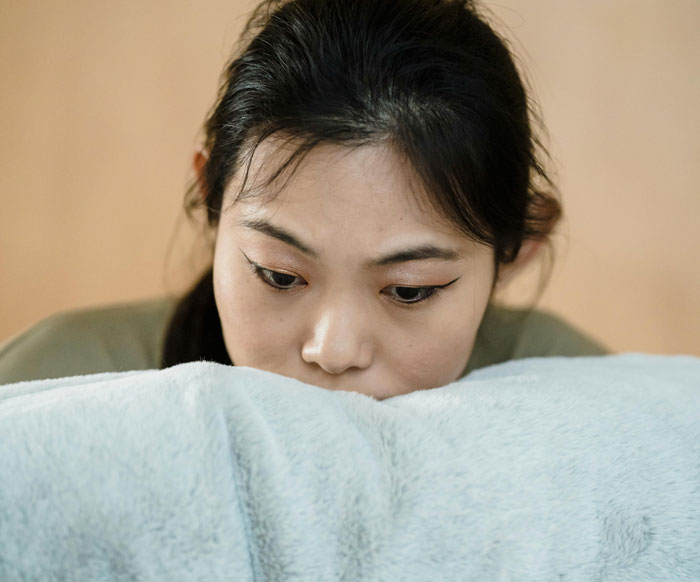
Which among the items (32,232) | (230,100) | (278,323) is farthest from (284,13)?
(32,232)

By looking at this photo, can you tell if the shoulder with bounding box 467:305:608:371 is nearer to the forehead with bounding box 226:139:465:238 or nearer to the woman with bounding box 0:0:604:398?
the woman with bounding box 0:0:604:398

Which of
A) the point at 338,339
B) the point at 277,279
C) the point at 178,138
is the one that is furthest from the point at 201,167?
the point at 178,138

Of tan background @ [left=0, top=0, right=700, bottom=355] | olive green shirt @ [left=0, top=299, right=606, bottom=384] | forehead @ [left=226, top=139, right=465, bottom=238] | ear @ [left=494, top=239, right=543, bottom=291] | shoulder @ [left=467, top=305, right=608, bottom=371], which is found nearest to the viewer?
forehead @ [left=226, top=139, right=465, bottom=238]

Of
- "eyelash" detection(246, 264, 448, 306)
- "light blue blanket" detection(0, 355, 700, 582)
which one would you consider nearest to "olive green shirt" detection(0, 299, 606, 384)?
"eyelash" detection(246, 264, 448, 306)

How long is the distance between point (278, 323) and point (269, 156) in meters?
0.17

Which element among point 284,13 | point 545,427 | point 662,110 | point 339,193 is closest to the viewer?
point 545,427

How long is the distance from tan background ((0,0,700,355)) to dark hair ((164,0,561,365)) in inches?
25.9

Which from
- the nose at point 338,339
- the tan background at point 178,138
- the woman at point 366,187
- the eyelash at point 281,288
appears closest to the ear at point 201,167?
the woman at point 366,187

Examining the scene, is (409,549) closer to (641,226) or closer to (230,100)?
(230,100)

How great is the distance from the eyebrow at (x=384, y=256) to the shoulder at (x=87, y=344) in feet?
1.50

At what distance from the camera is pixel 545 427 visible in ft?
1.66

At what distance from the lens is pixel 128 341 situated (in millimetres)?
1139

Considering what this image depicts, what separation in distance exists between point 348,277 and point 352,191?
82mm

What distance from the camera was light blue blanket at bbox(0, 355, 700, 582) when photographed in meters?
0.39
